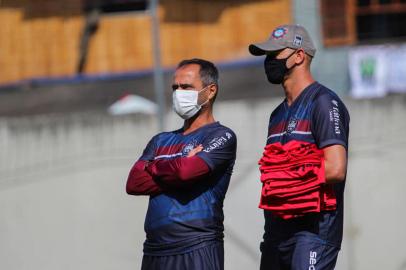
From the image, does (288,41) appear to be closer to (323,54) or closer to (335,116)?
(335,116)

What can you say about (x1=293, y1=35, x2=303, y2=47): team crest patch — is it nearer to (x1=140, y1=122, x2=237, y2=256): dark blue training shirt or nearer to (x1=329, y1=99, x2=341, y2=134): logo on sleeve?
(x1=329, y1=99, x2=341, y2=134): logo on sleeve

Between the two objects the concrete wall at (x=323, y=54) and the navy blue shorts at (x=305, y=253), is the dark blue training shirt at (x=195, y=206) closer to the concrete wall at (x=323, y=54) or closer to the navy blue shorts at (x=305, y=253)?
the navy blue shorts at (x=305, y=253)

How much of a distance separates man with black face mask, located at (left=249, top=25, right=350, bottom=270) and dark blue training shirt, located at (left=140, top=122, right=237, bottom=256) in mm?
248

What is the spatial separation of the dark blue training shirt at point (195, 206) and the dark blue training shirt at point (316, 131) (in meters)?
0.27

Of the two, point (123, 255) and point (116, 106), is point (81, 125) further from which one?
point (116, 106)

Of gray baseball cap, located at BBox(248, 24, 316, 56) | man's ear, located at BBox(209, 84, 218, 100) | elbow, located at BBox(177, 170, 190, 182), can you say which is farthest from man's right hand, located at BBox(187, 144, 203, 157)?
gray baseball cap, located at BBox(248, 24, 316, 56)

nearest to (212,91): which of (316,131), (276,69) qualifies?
(276,69)

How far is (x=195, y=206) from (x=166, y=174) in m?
0.22

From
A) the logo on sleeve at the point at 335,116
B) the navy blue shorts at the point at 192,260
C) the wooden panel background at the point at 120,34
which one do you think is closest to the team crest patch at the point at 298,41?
the logo on sleeve at the point at 335,116

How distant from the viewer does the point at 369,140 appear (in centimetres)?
651

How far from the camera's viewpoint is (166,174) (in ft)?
14.2

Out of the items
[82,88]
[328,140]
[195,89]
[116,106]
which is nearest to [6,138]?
[195,89]

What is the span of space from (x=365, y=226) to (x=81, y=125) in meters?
2.28

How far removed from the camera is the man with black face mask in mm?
4031
